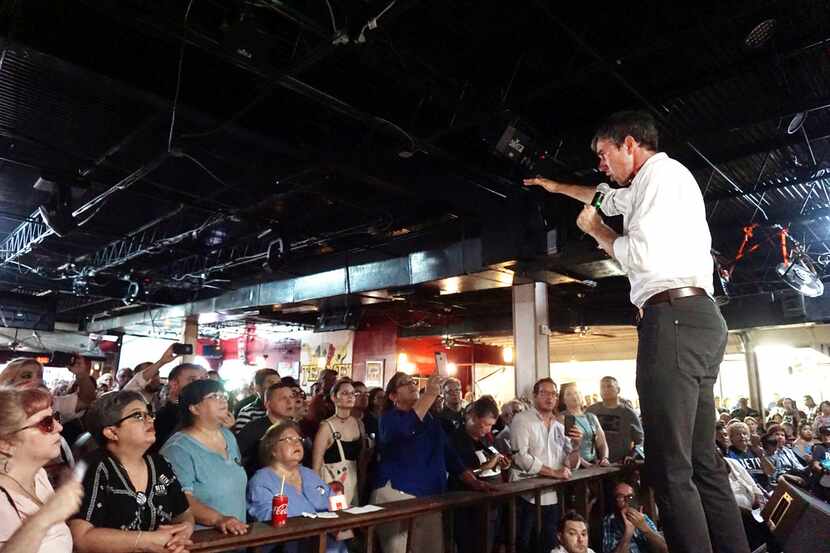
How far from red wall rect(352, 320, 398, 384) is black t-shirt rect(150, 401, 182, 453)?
9.21 meters

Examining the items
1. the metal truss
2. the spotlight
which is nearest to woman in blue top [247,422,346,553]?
the spotlight

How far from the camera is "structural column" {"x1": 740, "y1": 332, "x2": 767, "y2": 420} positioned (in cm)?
1273

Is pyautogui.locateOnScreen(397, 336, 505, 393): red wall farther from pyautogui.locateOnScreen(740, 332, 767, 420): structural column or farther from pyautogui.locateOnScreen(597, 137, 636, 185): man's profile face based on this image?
pyautogui.locateOnScreen(597, 137, 636, 185): man's profile face

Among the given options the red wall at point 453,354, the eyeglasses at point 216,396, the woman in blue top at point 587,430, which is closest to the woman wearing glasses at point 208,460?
the eyeglasses at point 216,396

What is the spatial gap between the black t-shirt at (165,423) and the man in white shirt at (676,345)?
3.15m

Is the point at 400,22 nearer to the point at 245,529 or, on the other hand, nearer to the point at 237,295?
the point at 245,529

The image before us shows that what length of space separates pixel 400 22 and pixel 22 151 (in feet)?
14.8

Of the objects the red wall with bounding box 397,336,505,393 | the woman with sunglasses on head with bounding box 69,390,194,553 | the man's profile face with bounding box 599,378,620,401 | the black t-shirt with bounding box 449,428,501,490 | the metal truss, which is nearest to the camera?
the woman with sunglasses on head with bounding box 69,390,194,553

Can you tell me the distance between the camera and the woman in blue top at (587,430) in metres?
5.01

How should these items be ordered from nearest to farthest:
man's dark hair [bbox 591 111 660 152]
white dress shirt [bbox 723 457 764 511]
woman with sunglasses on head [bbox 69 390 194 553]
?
man's dark hair [bbox 591 111 660 152] < woman with sunglasses on head [bbox 69 390 194 553] < white dress shirt [bbox 723 457 764 511]

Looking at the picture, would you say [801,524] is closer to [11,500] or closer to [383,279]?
[11,500]

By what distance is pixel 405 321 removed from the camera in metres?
13.9

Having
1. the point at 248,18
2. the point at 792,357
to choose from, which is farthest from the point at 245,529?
the point at 792,357

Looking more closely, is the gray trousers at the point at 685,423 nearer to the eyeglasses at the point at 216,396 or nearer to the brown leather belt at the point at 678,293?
the brown leather belt at the point at 678,293
